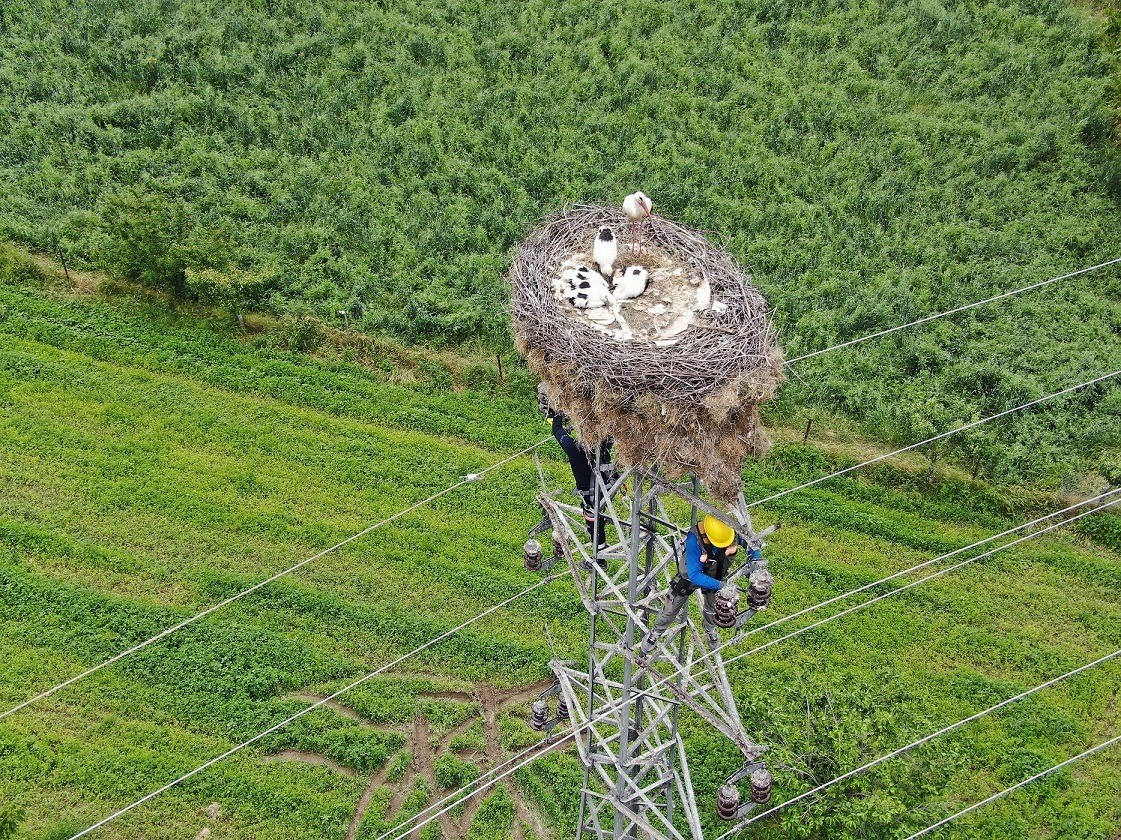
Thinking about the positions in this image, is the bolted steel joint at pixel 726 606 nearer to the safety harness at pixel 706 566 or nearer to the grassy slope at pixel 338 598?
the safety harness at pixel 706 566

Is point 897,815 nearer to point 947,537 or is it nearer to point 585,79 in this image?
point 947,537

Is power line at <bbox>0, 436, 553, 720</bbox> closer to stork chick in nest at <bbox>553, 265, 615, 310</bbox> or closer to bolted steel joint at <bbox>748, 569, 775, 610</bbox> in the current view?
stork chick in nest at <bbox>553, 265, 615, 310</bbox>

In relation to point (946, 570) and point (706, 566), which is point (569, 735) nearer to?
point (706, 566)

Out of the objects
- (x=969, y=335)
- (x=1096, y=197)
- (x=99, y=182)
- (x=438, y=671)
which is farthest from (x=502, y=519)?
(x=1096, y=197)

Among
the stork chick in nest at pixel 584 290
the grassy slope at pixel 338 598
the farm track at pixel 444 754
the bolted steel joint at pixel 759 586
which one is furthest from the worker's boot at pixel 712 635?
the farm track at pixel 444 754

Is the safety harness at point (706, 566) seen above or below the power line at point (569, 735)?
above

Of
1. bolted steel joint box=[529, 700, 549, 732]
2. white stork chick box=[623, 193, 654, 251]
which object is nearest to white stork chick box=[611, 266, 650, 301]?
white stork chick box=[623, 193, 654, 251]
